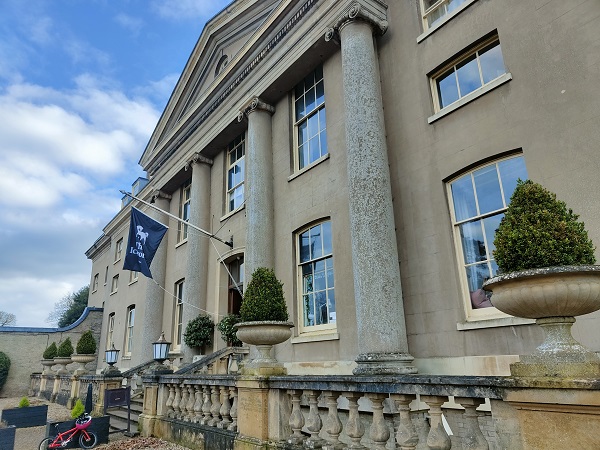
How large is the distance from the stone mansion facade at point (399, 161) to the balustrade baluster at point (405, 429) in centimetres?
299

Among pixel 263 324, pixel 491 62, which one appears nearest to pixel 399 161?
pixel 491 62

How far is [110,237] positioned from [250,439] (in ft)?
78.0

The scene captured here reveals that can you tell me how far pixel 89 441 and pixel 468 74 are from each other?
9804 mm

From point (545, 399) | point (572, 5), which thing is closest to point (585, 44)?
point (572, 5)

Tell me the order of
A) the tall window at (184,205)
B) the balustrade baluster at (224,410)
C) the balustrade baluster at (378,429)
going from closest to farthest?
1. the balustrade baluster at (378,429)
2. the balustrade baluster at (224,410)
3. the tall window at (184,205)

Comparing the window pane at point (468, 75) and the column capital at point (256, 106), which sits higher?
the column capital at point (256, 106)

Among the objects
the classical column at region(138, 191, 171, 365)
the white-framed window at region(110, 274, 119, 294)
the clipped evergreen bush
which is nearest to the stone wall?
the clipped evergreen bush

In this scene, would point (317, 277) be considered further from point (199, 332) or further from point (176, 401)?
point (199, 332)

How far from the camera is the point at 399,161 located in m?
8.21

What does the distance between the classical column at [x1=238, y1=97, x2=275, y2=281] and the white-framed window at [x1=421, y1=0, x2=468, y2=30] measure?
16.1ft

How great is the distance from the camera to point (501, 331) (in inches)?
237

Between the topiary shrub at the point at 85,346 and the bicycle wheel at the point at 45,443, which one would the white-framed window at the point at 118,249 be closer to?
the topiary shrub at the point at 85,346

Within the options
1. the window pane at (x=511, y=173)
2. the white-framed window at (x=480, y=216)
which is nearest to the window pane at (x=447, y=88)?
the white-framed window at (x=480, y=216)

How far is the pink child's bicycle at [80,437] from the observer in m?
7.43
